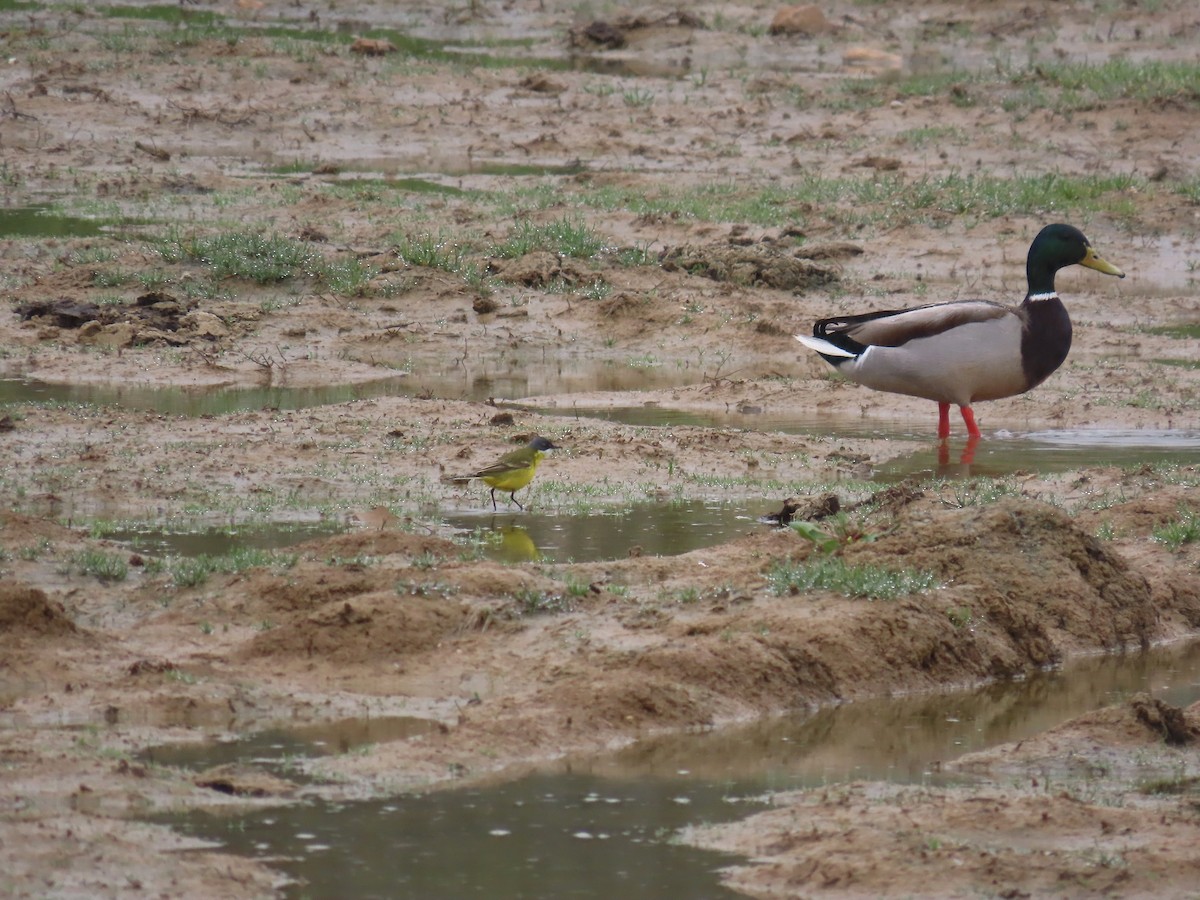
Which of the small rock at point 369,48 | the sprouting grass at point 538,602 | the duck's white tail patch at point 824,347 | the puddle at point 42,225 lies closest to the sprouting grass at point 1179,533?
the sprouting grass at point 538,602

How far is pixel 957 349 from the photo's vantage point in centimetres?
1160

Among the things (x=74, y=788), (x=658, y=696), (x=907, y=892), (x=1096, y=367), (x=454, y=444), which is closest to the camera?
(x=907, y=892)

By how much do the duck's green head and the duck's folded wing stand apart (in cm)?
52

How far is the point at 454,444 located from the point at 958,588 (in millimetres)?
3655

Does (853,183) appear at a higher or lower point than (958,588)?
higher

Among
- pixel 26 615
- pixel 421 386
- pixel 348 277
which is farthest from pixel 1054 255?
pixel 26 615

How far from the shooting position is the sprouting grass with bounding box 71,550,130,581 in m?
7.73

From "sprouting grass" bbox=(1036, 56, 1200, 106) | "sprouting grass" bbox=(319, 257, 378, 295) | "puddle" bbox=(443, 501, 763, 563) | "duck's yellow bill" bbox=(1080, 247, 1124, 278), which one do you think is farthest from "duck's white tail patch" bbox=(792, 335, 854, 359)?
"sprouting grass" bbox=(1036, 56, 1200, 106)

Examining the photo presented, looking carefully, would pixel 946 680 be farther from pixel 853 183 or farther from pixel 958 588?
pixel 853 183

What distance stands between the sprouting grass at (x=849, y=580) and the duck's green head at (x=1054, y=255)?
4934mm

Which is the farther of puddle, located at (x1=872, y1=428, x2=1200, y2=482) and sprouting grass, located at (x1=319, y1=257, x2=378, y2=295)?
sprouting grass, located at (x1=319, y1=257, x2=378, y2=295)

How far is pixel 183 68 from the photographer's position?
22.5 metres

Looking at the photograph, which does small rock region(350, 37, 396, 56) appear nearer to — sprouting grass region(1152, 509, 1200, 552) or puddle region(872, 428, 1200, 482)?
puddle region(872, 428, 1200, 482)

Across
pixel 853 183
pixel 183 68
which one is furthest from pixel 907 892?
pixel 183 68
